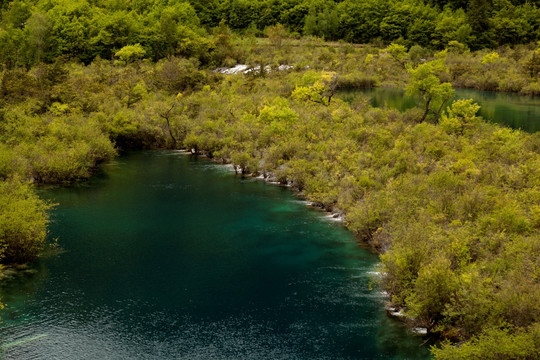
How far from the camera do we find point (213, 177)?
62906mm

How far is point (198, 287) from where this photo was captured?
35562 millimetres

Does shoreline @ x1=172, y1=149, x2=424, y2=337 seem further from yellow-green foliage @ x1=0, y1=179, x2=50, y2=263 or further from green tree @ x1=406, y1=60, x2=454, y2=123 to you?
yellow-green foliage @ x1=0, y1=179, x2=50, y2=263

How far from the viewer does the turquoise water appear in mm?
85875

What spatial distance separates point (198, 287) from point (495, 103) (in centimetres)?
8849

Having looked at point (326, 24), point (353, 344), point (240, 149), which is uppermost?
point (326, 24)

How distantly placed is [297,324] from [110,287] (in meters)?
13.0

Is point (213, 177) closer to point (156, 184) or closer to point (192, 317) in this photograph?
point (156, 184)

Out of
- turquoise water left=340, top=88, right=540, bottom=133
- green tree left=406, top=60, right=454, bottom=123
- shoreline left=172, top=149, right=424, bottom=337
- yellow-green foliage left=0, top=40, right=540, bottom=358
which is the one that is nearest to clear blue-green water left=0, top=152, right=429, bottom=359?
shoreline left=172, top=149, right=424, bottom=337

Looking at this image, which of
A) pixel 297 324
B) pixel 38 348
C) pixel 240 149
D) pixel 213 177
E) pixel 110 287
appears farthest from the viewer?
pixel 240 149

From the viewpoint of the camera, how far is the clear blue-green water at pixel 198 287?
28562mm

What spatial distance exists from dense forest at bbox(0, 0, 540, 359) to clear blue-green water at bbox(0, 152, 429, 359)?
261cm

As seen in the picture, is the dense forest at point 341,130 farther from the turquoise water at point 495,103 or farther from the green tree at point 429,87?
the turquoise water at point 495,103

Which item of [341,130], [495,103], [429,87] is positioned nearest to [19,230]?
[341,130]

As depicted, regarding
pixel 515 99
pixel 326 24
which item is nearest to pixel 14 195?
pixel 515 99
